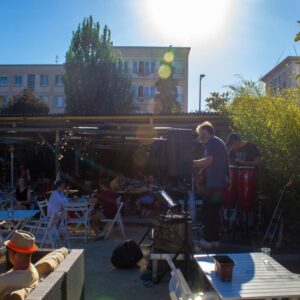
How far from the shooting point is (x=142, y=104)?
45750 mm

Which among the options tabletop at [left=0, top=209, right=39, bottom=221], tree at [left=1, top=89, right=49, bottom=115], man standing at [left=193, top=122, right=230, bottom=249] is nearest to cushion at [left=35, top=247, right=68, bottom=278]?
man standing at [left=193, top=122, right=230, bottom=249]

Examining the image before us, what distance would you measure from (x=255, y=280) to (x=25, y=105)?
32485 millimetres

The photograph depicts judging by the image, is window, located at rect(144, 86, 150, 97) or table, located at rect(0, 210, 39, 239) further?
window, located at rect(144, 86, 150, 97)

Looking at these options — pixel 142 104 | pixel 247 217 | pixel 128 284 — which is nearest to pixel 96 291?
pixel 128 284

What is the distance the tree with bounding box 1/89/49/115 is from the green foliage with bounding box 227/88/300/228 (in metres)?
28.1

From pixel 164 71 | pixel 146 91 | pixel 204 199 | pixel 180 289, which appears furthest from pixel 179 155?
pixel 146 91

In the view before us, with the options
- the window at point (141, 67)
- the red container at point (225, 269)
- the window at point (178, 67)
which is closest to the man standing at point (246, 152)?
the red container at point (225, 269)

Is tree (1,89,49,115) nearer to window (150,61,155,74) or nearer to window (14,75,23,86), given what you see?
window (150,61,155,74)

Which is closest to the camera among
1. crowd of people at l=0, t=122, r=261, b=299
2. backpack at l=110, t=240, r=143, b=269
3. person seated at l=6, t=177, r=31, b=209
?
crowd of people at l=0, t=122, r=261, b=299

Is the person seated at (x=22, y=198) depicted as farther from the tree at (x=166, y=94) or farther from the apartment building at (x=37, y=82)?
the apartment building at (x=37, y=82)

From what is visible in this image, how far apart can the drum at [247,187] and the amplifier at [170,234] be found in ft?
5.23

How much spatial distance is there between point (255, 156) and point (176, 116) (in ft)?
15.8

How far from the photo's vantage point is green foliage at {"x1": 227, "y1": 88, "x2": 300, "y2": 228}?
6.09 meters

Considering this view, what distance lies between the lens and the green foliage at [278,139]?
609 centimetres
